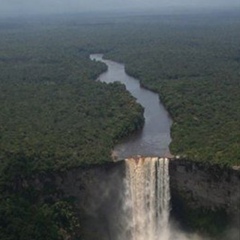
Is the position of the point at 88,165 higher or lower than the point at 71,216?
higher

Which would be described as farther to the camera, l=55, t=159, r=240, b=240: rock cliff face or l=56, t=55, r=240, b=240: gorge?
l=56, t=55, r=240, b=240: gorge

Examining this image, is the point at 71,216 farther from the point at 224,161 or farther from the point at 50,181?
the point at 224,161

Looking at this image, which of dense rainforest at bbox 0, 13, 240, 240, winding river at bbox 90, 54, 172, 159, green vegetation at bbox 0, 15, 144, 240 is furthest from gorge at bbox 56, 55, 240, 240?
winding river at bbox 90, 54, 172, 159

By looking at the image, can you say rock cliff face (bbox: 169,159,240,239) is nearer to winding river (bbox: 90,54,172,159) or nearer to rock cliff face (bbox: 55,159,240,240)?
rock cliff face (bbox: 55,159,240,240)

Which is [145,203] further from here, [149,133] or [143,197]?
[149,133]

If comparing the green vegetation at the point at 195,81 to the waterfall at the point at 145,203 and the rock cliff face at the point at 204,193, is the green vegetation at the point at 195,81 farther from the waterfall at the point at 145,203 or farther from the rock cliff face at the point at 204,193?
the waterfall at the point at 145,203

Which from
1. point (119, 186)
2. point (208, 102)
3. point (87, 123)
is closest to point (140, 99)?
point (208, 102)
